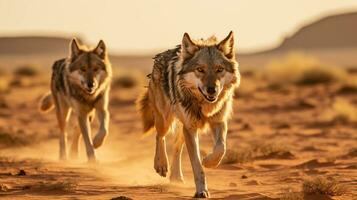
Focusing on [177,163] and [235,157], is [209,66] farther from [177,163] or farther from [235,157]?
[235,157]

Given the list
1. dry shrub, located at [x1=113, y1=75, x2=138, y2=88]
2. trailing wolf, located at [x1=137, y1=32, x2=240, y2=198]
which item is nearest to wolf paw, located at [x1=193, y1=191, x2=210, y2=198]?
trailing wolf, located at [x1=137, y1=32, x2=240, y2=198]

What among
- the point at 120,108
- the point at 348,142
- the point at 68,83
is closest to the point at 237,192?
the point at 68,83

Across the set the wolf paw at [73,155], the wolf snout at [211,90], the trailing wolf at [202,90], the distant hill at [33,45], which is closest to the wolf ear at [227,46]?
the trailing wolf at [202,90]

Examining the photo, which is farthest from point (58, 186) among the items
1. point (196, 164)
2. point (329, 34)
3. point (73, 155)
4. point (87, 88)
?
point (329, 34)

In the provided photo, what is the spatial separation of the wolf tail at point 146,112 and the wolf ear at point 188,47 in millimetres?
2193

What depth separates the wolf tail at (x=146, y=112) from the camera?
33.9 ft

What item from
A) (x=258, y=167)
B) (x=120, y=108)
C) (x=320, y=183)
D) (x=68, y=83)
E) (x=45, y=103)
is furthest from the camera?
(x=120, y=108)

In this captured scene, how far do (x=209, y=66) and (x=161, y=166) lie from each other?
77.9 inches

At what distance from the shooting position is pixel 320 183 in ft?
25.7

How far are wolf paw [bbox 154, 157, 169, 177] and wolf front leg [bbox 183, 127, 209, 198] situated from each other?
1291 mm

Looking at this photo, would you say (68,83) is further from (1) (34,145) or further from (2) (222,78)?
(2) (222,78)

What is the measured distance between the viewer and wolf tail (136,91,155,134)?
10.3 metres

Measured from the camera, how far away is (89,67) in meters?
11.7

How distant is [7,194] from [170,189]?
1736 mm
